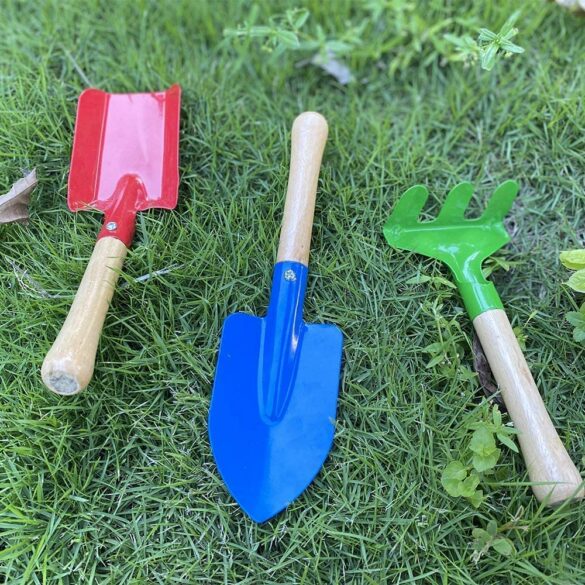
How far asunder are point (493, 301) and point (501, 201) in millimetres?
282

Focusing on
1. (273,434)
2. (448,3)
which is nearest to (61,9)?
(448,3)

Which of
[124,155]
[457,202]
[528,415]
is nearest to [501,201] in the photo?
[457,202]

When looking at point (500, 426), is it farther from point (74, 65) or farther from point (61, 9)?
point (61, 9)

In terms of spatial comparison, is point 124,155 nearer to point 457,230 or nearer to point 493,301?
point 457,230

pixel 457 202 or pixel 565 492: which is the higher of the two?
pixel 457 202

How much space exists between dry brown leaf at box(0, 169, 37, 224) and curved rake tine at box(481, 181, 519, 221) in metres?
1.16

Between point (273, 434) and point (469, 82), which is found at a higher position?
point (469, 82)

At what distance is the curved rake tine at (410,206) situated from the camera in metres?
1.38

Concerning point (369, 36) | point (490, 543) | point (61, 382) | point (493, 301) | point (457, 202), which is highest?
point (369, 36)

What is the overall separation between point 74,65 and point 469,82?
1179 millimetres

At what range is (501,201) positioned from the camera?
1438 millimetres

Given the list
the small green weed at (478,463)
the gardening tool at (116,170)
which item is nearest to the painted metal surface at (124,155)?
the gardening tool at (116,170)

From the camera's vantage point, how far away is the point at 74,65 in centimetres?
168

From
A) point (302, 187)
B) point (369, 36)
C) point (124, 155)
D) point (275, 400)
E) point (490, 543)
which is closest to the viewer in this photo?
point (490, 543)
